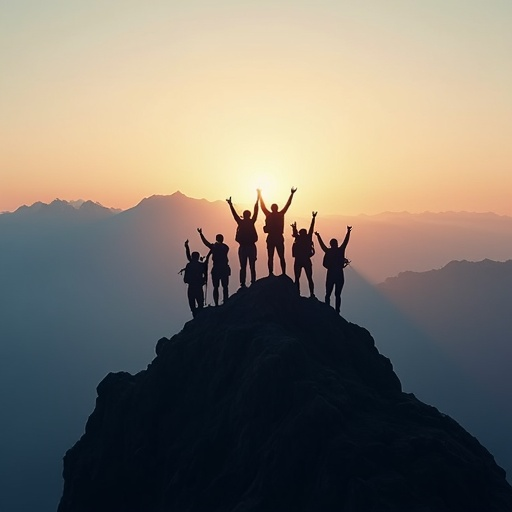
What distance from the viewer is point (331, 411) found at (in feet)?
69.3

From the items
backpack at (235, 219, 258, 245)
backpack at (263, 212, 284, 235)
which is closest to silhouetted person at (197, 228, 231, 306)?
backpack at (235, 219, 258, 245)

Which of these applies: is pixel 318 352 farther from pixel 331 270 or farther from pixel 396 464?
pixel 396 464

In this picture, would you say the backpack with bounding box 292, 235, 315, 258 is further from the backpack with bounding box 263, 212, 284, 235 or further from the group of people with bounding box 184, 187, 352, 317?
the backpack with bounding box 263, 212, 284, 235

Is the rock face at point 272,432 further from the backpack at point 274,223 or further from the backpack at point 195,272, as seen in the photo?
the backpack at point 195,272

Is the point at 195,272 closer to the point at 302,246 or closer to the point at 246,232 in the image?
the point at 246,232

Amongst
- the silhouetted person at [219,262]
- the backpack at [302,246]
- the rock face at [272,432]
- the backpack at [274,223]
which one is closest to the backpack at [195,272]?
the silhouetted person at [219,262]

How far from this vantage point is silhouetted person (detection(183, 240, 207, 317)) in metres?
32.2

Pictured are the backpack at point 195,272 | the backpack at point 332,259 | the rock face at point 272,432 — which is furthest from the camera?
the backpack at point 195,272

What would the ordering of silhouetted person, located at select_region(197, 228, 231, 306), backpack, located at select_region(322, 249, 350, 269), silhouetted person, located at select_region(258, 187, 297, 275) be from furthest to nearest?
silhouetted person, located at select_region(197, 228, 231, 306)
backpack, located at select_region(322, 249, 350, 269)
silhouetted person, located at select_region(258, 187, 297, 275)

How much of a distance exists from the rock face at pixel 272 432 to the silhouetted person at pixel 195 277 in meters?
2.75

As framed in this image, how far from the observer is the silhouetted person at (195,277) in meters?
32.2

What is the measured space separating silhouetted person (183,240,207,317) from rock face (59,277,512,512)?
9.02 ft

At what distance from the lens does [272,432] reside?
2177cm

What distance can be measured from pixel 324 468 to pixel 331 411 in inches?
80.6
